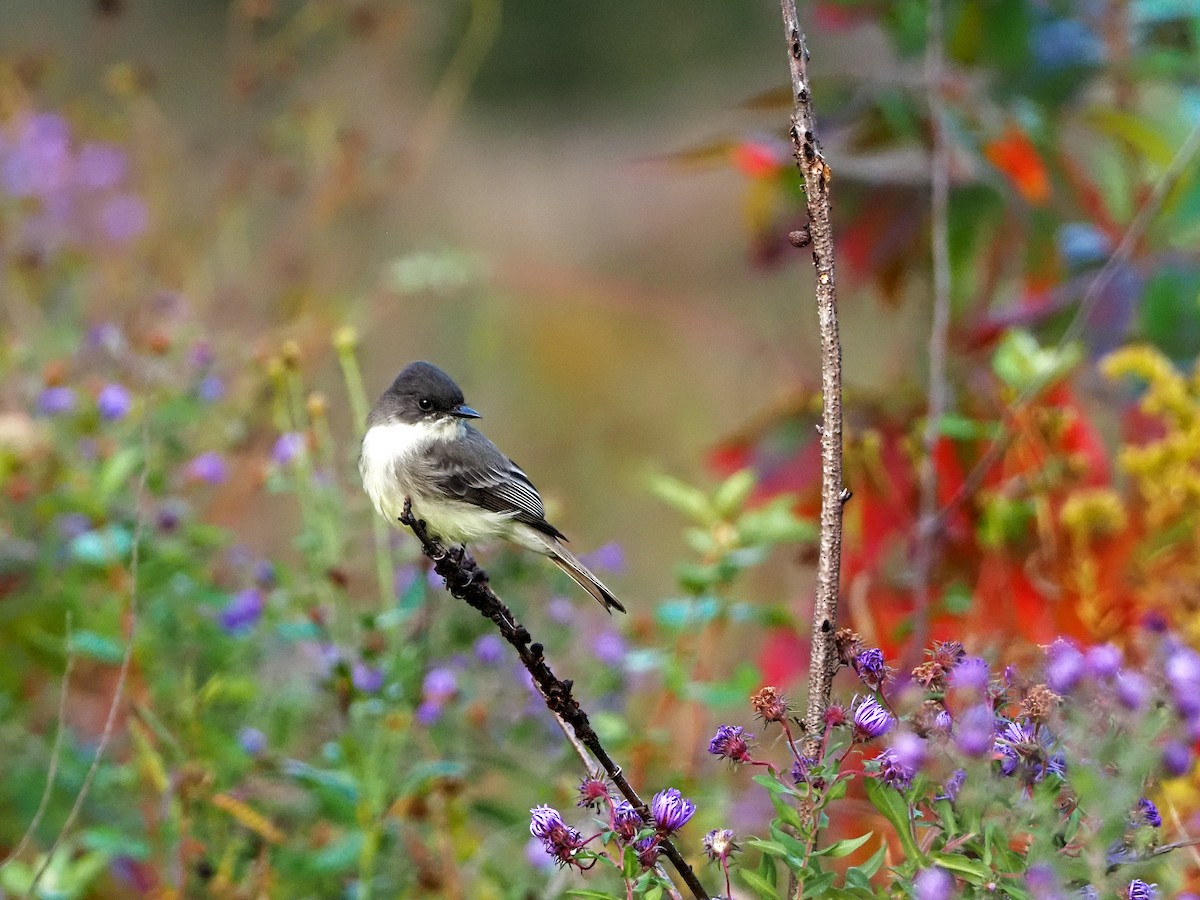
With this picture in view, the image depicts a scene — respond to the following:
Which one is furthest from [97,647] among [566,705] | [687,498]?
[566,705]

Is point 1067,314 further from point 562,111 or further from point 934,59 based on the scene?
point 562,111

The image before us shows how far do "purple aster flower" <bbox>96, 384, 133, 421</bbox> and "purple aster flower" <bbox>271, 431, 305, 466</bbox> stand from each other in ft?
1.18

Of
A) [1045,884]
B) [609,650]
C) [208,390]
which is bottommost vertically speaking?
[1045,884]

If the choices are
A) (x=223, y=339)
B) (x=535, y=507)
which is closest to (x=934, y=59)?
(x=535, y=507)

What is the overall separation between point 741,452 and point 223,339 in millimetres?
1756

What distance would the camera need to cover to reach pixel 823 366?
1.31 metres

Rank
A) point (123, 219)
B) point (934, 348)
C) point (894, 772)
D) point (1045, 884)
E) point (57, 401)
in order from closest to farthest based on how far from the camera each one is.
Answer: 1. point (1045, 884)
2. point (894, 772)
3. point (934, 348)
4. point (57, 401)
5. point (123, 219)

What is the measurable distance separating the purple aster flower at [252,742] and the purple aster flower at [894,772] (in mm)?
1741

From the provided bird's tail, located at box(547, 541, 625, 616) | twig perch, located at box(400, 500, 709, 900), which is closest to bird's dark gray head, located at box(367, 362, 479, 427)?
bird's tail, located at box(547, 541, 625, 616)

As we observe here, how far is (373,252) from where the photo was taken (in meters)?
7.94

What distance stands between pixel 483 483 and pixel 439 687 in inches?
18.7

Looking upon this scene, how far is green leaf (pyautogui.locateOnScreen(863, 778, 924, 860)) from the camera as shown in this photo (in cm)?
128

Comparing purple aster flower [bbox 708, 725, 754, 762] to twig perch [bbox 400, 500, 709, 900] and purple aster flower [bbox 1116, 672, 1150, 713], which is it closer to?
twig perch [bbox 400, 500, 709, 900]

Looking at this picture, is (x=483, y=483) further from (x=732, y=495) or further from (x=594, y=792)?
(x=594, y=792)
